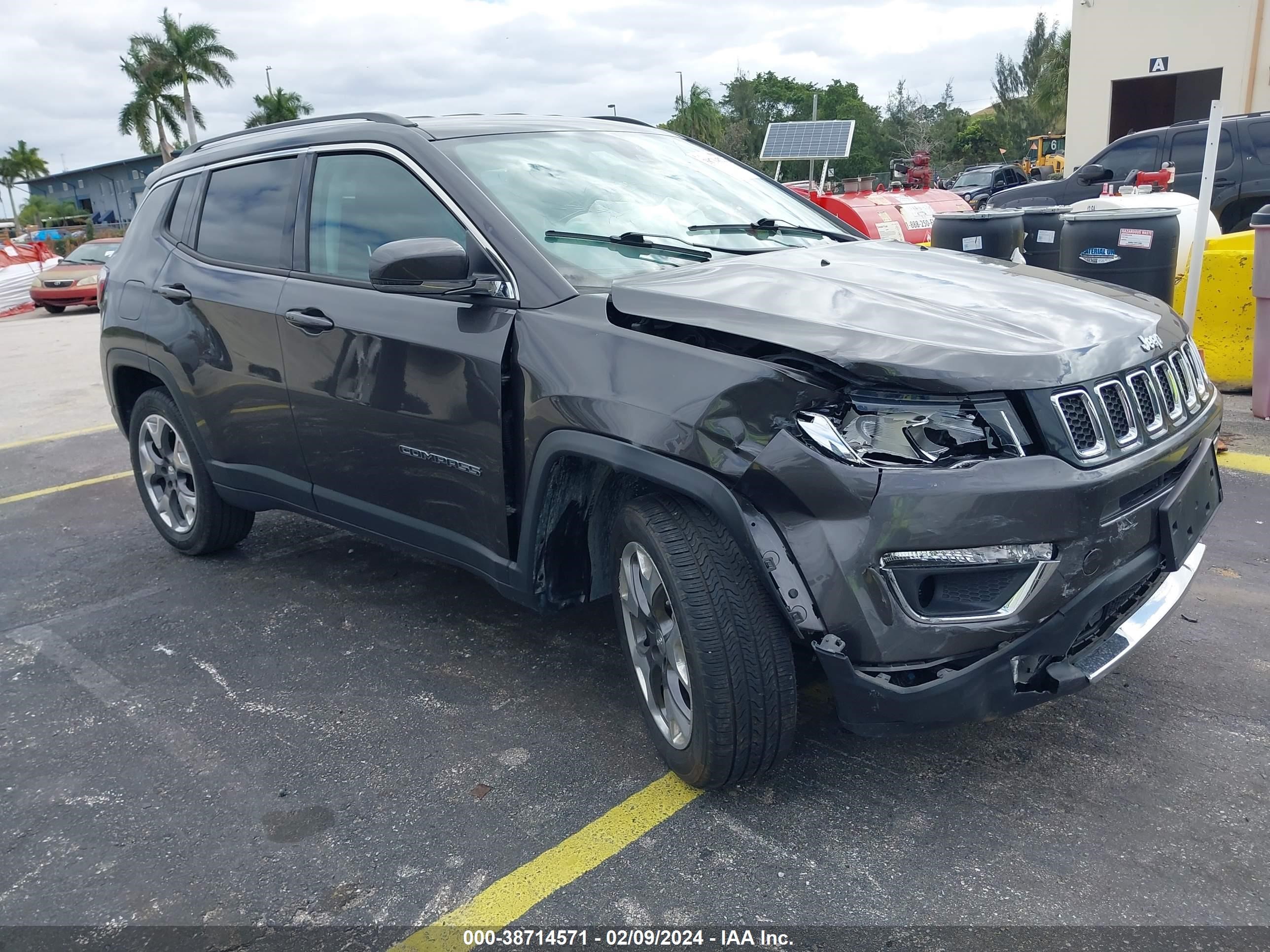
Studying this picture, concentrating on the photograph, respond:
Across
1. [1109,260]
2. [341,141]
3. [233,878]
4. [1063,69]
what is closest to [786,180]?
[1109,260]

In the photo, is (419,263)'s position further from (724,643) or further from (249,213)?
(249,213)

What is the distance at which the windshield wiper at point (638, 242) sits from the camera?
3.19m

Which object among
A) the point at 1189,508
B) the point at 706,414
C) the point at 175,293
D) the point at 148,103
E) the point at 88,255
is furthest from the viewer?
the point at 148,103

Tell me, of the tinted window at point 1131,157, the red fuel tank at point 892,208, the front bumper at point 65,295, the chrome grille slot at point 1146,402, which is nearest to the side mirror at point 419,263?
the chrome grille slot at point 1146,402

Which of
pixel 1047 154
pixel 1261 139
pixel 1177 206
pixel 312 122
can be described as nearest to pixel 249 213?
pixel 312 122

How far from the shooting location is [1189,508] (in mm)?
2701

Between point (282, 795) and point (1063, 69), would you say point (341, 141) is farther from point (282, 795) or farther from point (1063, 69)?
point (1063, 69)

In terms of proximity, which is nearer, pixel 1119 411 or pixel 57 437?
pixel 1119 411

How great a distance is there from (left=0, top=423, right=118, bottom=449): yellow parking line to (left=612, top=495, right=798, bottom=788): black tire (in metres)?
6.87

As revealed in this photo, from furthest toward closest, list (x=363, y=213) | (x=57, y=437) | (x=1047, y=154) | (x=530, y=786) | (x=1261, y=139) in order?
(x=1047, y=154)
(x=1261, y=139)
(x=57, y=437)
(x=363, y=213)
(x=530, y=786)

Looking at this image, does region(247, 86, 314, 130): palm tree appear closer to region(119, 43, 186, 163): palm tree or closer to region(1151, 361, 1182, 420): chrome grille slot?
region(119, 43, 186, 163): palm tree

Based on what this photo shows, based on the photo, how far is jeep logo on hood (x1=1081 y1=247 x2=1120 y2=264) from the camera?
6.58m

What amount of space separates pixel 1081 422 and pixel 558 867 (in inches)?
63.9

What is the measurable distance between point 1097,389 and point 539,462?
142 cm
